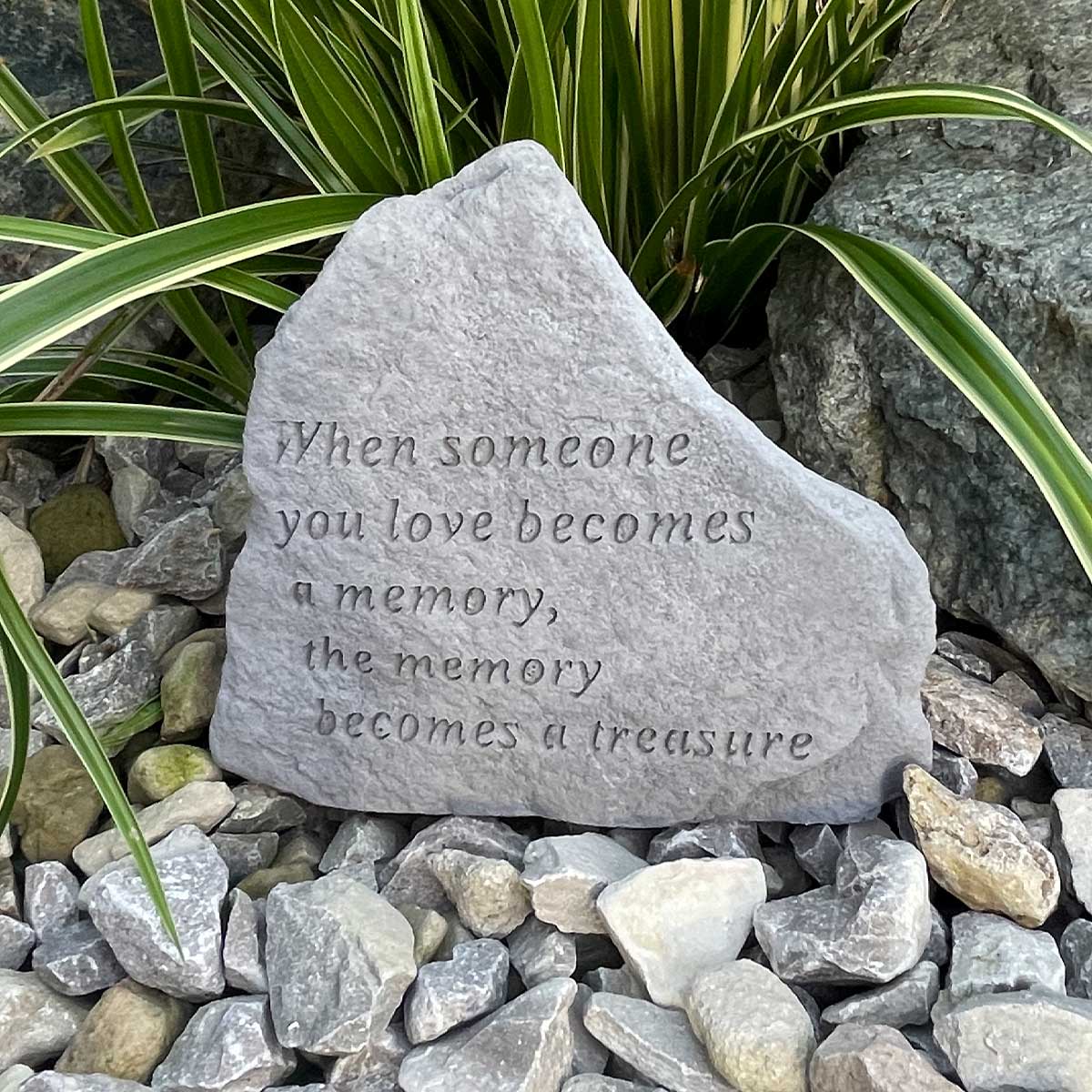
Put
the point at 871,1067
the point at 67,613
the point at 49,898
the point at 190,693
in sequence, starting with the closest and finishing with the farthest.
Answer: the point at 871,1067, the point at 49,898, the point at 190,693, the point at 67,613

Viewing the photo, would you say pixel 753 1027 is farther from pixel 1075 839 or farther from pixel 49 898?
pixel 49 898

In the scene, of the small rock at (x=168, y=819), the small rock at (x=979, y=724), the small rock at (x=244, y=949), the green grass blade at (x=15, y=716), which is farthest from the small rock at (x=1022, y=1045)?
the green grass blade at (x=15, y=716)

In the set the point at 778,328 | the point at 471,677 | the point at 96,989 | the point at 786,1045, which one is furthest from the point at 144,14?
the point at 786,1045

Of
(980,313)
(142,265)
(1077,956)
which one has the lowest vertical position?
(1077,956)

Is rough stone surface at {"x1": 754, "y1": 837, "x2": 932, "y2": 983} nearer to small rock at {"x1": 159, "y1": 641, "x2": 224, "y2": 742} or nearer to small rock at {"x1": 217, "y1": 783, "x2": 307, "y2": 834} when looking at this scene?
small rock at {"x1": 217, "y1": 783, "x2": 307, "y2": 834}

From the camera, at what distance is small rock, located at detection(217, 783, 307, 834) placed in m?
0.90

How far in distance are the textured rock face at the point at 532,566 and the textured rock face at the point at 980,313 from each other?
0.57 feet

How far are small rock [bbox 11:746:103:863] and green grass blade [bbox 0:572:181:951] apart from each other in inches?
6.8

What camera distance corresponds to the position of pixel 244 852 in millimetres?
874

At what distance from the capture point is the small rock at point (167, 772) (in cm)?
92

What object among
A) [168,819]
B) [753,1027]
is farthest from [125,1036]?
[753,1027]

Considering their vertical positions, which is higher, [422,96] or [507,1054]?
[422,96]

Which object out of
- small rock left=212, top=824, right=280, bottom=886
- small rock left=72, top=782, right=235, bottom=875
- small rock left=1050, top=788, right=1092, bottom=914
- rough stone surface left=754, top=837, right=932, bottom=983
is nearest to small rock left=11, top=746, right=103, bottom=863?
small rock left=72, top=782, right=235, bottom=875

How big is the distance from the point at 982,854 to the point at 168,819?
635 mm
